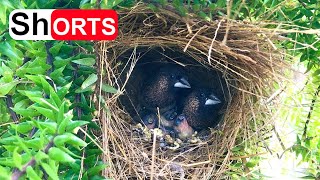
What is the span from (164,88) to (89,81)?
2.87 feet

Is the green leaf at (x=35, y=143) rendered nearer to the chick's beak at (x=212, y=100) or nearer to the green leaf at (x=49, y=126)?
the green leaf at (x=49, y=126)

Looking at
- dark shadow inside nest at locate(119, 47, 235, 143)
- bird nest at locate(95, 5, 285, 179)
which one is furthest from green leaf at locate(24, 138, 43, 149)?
dark shadow inside nest at locate(119, 47, 235, 143)

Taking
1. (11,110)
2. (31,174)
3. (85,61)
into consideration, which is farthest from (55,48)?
(31,174)

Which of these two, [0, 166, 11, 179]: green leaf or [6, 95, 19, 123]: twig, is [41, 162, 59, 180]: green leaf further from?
[6, 95, 19, 123]: twig

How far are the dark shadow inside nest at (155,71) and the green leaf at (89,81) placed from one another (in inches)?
25.8

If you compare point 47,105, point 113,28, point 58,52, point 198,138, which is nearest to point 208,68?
point 198,138

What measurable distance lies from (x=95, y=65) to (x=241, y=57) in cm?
47

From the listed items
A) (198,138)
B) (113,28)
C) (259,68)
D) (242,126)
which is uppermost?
(113,28)

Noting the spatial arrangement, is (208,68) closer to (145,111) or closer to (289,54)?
(145,111)

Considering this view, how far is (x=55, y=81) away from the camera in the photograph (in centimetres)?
110

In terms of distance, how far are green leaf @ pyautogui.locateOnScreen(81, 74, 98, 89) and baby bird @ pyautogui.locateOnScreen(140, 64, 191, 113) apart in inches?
33.3

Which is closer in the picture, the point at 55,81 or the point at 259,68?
the point at 55,81

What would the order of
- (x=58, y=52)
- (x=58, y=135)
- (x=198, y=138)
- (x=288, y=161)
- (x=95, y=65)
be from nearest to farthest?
(x=58, y=135), (x=58, y=52), (x=95, y=65), (x=288, y=161), (x=198, y=138)

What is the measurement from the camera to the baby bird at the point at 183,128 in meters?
1.90
